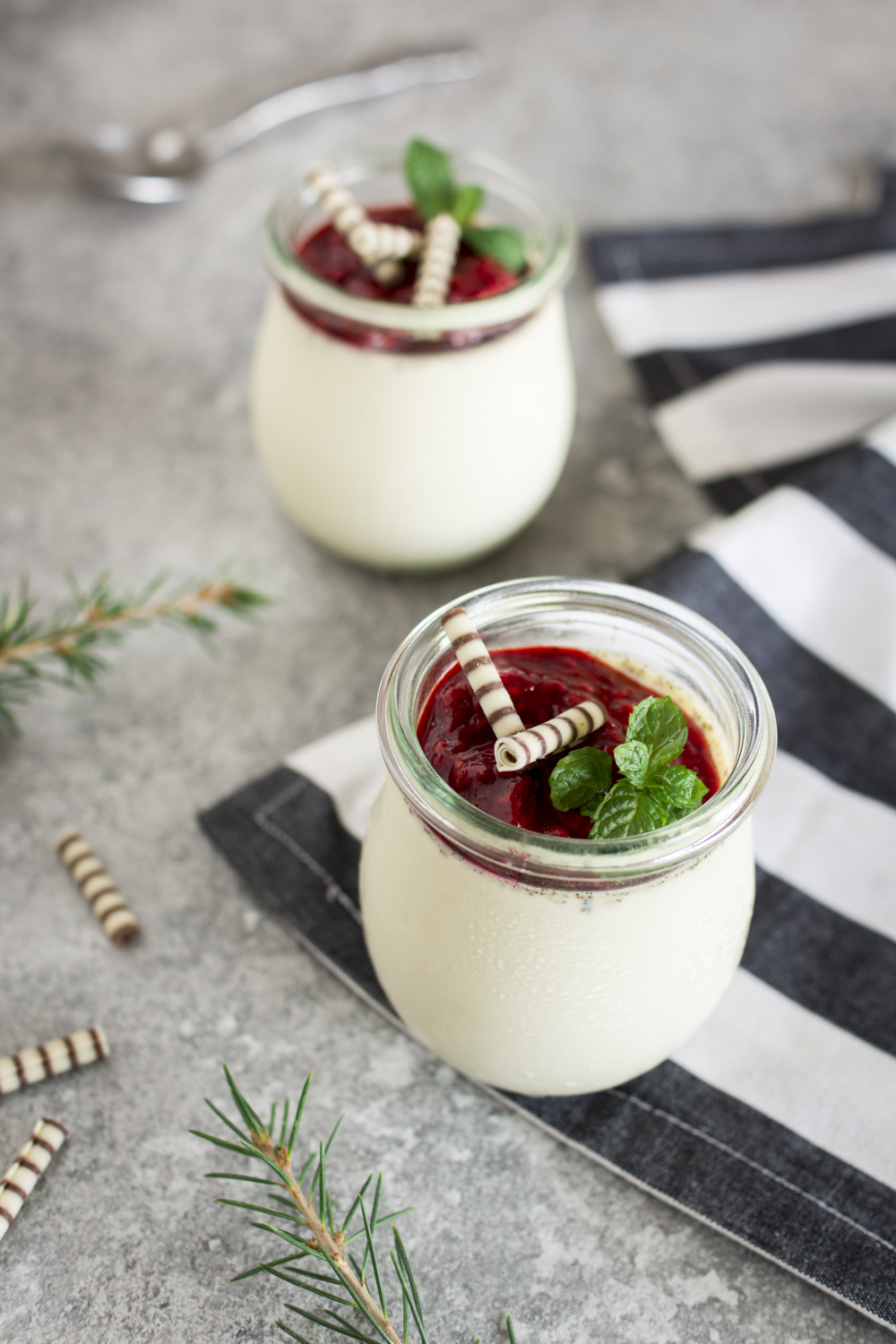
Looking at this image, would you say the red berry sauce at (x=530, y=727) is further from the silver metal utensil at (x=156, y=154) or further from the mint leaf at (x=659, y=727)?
the silver metal utensil at (x=156, y=154)

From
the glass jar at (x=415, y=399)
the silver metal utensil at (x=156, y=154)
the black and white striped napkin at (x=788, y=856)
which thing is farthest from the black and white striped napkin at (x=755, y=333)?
the silver metal utensil at (x=156, y=154)

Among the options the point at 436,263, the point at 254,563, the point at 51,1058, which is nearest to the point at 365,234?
Answer: the point at 436,263

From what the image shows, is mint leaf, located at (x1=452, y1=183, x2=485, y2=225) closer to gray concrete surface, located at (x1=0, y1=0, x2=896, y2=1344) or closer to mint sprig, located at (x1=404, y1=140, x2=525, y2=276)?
mint sprig, located at (x1=404, y1=140, x2=525, y2=276)

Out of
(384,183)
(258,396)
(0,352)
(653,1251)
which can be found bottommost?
(653,1251)

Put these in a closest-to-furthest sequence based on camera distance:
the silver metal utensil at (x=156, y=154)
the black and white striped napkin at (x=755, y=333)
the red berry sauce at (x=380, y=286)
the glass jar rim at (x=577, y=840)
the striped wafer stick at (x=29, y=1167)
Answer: the glass jar rim at (x=577, y=840) < the striped wafer stick at (x=29, y=1167) < the red berry sauce at (x=380, y=286) < the black and white striped napkin at (x=755, y=333) < the silver metal utensil at (x=156, y=154)

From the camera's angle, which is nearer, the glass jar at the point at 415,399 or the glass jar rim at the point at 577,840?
the glass jar rim at the point at 577,840

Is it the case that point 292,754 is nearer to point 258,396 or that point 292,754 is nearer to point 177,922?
point 177,922

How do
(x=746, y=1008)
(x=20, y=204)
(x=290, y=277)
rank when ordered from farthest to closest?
(x=20, y=204) → (x=290, y=277) → (x=746, y=1008)

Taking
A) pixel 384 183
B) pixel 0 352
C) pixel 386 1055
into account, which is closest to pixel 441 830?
pixel 386 1055
